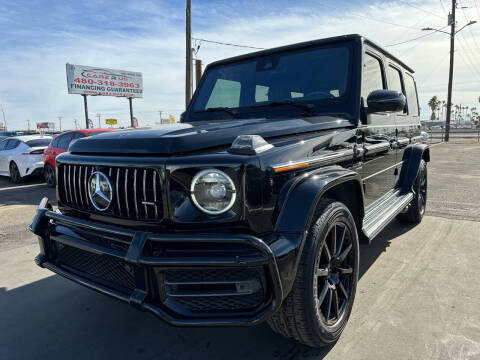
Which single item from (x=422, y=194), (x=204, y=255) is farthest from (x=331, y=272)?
(x=422, y=194)

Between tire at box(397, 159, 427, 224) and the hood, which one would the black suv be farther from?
tire at box(397, 159, 427, 224)

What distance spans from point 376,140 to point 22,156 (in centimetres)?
964

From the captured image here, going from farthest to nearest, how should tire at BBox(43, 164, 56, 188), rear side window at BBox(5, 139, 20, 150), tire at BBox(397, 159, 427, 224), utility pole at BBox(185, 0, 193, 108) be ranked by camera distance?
utility pole at BBox(185, 0, 193, 108)
rear side window at BBox(5, 139, 20, 150)
tire at BBox(43, 164, 56, 188)
tire at BBox(397, 159, 427, 224)

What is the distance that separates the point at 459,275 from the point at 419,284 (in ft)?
1.49

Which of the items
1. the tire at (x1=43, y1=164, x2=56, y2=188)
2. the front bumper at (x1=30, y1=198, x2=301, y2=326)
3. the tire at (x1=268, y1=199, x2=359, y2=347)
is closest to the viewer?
the front bumper at (x1=30, y1=198, x2=301, y2=326)

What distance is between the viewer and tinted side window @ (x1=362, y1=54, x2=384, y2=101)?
9.78 feet

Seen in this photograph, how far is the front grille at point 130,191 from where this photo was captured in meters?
→ 1.84

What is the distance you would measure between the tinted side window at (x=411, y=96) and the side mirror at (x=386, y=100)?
219cm

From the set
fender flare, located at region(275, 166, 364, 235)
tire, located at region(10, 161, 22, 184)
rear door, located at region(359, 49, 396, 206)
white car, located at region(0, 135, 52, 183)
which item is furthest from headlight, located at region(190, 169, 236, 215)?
tire, located at region(10, 161, 22, 184)

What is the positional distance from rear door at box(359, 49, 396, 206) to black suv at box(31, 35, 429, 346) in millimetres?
168

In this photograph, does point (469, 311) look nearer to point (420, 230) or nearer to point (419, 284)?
point (419, 284)

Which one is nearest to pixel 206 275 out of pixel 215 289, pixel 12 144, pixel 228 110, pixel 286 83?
pixel 215 289

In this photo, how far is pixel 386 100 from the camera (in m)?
2.69

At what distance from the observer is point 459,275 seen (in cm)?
313
